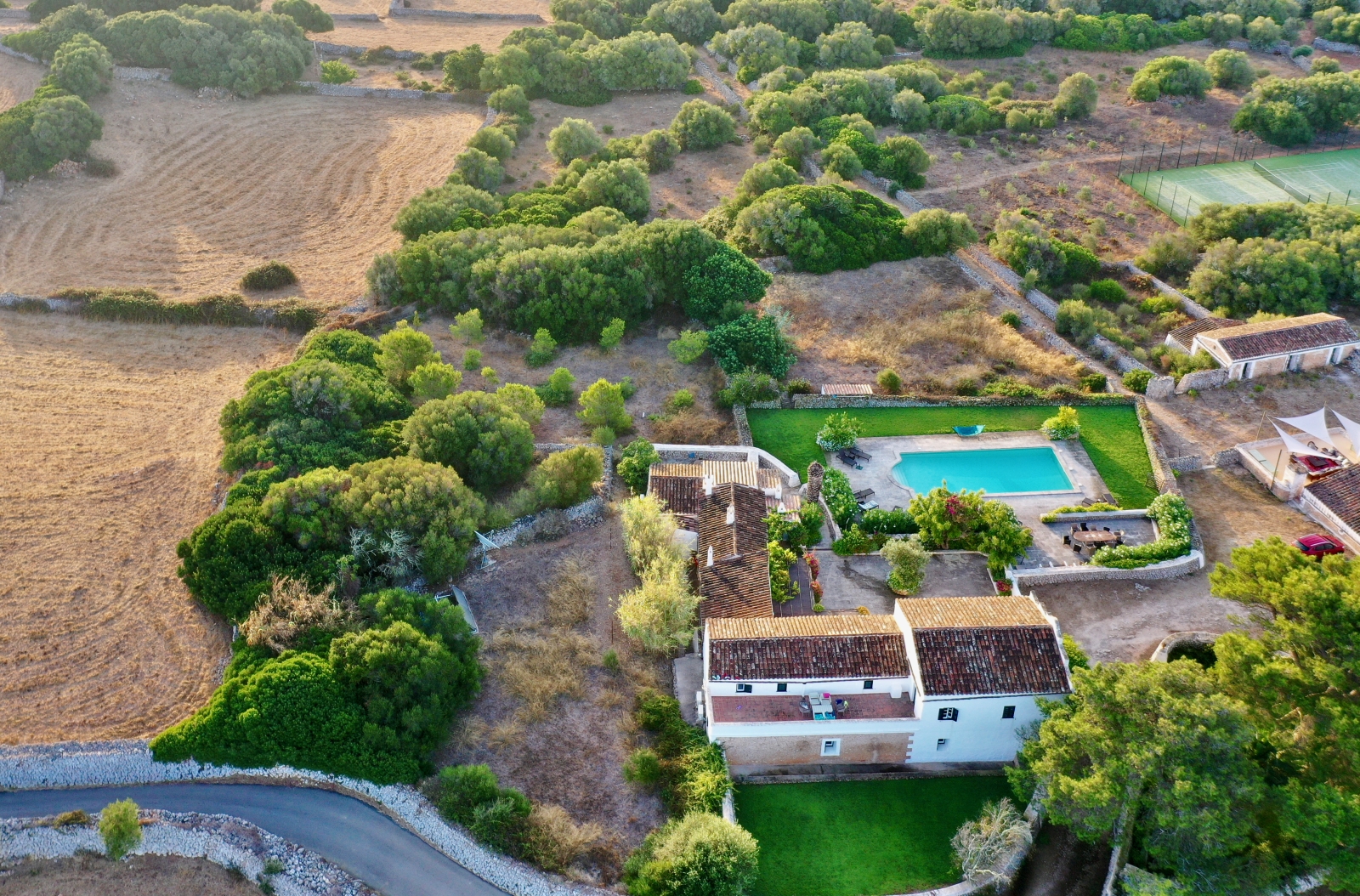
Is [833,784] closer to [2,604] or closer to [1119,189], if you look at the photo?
[2,604]

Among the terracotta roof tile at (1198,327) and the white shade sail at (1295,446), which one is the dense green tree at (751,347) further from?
the white shade sail at (1295,446)

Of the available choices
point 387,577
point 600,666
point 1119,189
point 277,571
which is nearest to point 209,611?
point 277,571

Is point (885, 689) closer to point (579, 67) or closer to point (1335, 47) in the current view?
point (579, 67)

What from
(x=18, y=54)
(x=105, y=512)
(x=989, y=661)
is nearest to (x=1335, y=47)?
(x=989, y=661)

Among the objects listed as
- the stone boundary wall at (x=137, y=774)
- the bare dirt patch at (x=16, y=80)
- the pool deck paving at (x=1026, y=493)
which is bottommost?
the stone boundary wall at (x=137, y=774)

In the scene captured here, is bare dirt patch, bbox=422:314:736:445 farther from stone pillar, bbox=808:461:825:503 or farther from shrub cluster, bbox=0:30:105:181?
shrub cluster, bbox=0:30:105:181

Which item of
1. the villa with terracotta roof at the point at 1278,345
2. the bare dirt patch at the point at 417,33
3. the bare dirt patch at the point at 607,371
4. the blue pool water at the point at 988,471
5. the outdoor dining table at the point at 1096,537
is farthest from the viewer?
the bare dirt patch at the point at 417,33

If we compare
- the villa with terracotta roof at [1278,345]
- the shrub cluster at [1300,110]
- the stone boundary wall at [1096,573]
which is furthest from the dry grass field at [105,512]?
the shrub cluster at [1300,110]
